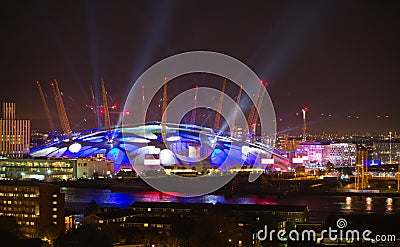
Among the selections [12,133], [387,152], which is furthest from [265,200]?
[387,152]

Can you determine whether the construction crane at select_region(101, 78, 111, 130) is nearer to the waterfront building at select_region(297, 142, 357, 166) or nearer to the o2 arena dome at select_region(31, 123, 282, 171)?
the o2 arena dome at select_region(31, 123, 282, 171)

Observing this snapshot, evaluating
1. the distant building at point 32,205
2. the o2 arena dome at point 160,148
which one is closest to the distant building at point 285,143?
the o2 arena dome at point 160,148

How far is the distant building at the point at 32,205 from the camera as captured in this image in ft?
41.2

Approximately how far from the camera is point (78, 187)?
2373cm

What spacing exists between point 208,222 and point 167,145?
2073 centimetres

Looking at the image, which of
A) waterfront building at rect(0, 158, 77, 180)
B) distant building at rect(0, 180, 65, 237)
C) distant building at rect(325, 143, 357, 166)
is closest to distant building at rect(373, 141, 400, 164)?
distant building at rect(325, 143, 357, 166)

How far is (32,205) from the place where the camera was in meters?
14.0

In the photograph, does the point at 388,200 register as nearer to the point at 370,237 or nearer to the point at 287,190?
the point at 287,190

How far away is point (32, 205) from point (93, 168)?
12982 mm

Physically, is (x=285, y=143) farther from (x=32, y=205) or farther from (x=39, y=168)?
(x=32, y=205)

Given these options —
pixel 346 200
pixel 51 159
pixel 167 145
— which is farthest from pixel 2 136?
pixel 346 200

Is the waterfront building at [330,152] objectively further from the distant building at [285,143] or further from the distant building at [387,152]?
the distant building at [387,152]

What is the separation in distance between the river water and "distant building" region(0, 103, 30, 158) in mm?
8359

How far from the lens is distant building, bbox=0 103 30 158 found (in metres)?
30.3
